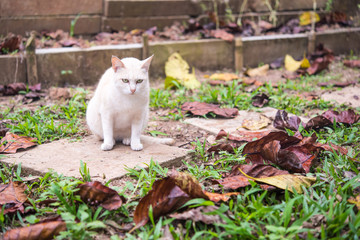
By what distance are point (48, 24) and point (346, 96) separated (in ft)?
13.3

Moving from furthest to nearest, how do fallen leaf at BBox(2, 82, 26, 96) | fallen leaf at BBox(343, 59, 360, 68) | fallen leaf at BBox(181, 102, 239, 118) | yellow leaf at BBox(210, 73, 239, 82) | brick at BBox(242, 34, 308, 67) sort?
brick at BBox(242, 34, 308, 67) → fallen leaf at BBox(343, 59, 360, 68) → yellow leaf at BBox(210, 73, 239, 82) → fallen leaf at BBox(2, 82, 26, 96) → fallen leaf at BBox(181, 102, 239, 118)

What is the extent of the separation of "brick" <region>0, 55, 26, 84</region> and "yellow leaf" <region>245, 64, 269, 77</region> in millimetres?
2992

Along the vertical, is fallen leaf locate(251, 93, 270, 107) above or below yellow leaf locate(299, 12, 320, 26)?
below

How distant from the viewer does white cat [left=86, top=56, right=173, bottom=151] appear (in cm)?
274

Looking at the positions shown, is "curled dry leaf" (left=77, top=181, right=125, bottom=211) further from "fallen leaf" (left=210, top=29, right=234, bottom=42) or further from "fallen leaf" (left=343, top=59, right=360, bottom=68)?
"fallen leaf" (left=343, top=59, right=360, bottom=68)

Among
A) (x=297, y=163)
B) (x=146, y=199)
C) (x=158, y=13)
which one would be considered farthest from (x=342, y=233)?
(x=158, y=13)

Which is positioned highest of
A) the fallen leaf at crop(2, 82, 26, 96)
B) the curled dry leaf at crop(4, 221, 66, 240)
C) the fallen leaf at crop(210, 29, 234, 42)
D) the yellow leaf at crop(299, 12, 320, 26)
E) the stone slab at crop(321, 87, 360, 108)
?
the yellow leaf at crop(299, 12, 320, 26)

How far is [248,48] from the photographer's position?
5816 mm

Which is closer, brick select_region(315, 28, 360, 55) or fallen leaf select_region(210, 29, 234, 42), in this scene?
fallen leaf select_region(210, 29, 234, 42)

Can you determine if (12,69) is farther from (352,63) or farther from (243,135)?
(352,63)

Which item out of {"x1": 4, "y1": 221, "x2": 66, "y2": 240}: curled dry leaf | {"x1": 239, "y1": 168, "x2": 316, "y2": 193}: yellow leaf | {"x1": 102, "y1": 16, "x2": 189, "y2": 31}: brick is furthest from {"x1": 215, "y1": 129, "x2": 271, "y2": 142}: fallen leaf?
{"x1": 102, "y1": 16, "x2": 189, "y2": 31}: brick

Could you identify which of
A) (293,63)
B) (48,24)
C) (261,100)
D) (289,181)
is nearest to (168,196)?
(289,181)

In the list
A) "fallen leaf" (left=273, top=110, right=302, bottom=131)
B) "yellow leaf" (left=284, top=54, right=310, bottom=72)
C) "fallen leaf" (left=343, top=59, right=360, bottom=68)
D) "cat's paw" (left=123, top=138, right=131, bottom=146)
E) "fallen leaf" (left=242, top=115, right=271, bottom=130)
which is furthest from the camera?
"fallen leaf" (left=343, top=59, right=360, bottom=68)

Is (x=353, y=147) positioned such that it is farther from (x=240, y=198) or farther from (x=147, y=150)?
(x=147, y=150)
